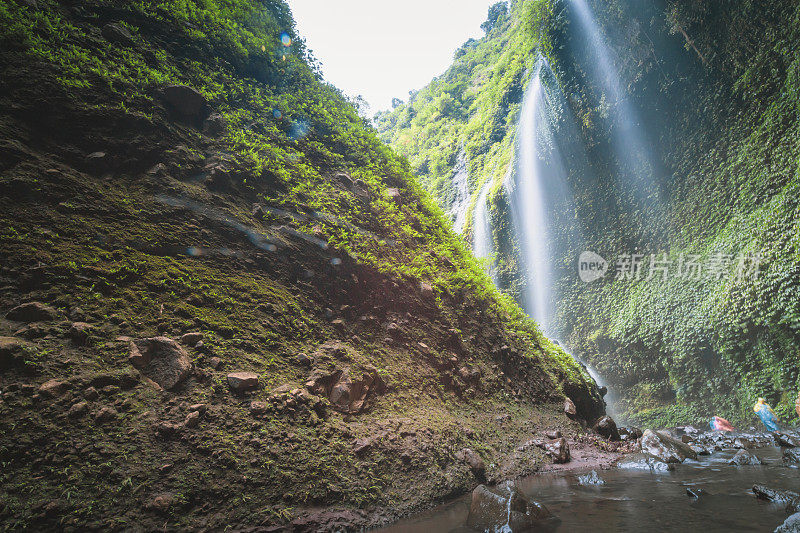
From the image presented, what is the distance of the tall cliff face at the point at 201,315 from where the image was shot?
205 centimetres

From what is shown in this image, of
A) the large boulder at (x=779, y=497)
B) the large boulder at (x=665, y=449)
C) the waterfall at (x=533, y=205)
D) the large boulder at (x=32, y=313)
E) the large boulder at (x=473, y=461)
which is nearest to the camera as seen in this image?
the large boulder at (x=32, y=313)

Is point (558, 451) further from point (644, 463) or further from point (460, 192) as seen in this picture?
point (460, 192)

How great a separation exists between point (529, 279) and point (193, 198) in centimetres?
1605

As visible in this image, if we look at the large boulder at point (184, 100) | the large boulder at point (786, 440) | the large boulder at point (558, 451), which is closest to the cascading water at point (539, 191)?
the large boulder at point (786, 440)

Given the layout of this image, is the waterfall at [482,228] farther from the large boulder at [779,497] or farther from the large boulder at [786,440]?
the large boulder at [779,497]

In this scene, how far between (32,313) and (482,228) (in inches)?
690

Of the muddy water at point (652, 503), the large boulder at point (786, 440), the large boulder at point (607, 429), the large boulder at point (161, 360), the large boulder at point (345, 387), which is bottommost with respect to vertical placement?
the muddy water at point (652, 503)

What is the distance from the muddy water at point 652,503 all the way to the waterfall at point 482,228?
13.8 m

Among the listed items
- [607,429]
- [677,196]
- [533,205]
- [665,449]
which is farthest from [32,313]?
[533,205]

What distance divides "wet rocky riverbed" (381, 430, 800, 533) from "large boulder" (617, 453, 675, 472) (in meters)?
0.02

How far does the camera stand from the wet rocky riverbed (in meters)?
2.41

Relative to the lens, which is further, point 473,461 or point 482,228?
point 482,228

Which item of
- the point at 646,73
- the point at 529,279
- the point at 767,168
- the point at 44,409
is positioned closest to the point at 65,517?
the point at 44,409

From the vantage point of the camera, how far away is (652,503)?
286 cm
